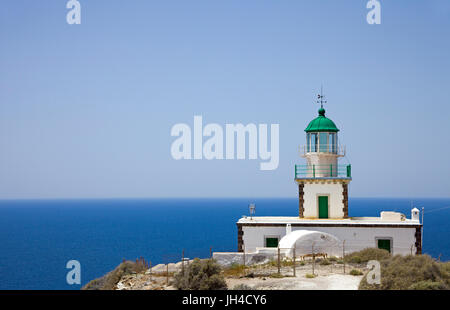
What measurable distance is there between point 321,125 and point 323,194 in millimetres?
4010

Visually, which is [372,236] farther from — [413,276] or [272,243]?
[413,276]

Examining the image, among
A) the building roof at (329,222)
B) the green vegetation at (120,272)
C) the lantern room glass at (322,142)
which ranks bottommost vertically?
the green vegetation at (120,272)

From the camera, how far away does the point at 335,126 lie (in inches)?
1113

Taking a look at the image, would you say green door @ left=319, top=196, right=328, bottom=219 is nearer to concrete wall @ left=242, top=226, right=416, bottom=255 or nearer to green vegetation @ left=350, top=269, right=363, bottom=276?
concrete wall @ left=242, top=226, right=416, bottom=255

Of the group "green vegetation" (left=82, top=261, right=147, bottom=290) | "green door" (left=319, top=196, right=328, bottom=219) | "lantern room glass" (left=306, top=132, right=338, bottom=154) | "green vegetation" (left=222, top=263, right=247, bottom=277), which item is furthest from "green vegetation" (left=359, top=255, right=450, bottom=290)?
"lantern room glass" (left=306, top=132, right=338, bottom=154)

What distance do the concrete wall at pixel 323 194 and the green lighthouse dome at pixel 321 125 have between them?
3208mm

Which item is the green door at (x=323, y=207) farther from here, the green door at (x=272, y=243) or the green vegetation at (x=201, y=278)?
the green vegetation at (x=201, y=278)

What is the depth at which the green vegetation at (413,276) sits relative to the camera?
14.1 m

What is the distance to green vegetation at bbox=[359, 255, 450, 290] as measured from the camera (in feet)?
46.4

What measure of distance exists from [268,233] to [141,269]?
22.1ft

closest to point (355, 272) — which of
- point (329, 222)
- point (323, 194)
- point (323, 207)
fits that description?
point (329, 222)

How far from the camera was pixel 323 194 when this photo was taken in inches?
1056

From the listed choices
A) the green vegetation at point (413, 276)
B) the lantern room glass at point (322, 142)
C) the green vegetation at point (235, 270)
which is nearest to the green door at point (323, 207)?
the lantern room glass at point (322, 142)
